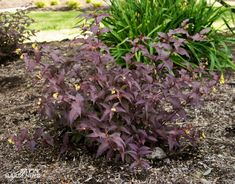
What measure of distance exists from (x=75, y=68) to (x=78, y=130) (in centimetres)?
44

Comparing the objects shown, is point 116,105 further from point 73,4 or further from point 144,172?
point 73,4

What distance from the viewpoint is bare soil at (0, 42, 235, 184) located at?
334 cm

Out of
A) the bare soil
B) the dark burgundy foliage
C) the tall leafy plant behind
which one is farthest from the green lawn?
the dark burgundy foliage

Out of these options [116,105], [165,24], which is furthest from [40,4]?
[116,105]

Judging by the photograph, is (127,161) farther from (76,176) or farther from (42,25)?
(42,25)

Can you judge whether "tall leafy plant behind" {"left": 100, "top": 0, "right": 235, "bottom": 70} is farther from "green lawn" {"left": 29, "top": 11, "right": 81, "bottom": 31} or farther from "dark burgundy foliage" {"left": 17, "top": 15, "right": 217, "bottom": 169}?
"green lawn" {"left": 29, "top": 11, "right": 81, "bottom": 31}

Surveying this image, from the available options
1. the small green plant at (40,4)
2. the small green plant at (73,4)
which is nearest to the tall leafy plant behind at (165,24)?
the small green plant at (73,4)

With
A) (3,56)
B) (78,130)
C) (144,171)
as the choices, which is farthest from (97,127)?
(3,56)

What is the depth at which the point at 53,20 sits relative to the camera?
11672 mm

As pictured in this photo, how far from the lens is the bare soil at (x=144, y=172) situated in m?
3.34

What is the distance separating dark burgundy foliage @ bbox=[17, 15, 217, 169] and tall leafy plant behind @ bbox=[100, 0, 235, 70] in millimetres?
2005

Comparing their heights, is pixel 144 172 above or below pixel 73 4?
above

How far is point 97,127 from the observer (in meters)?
3.34

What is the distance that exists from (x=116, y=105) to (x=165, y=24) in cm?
268
